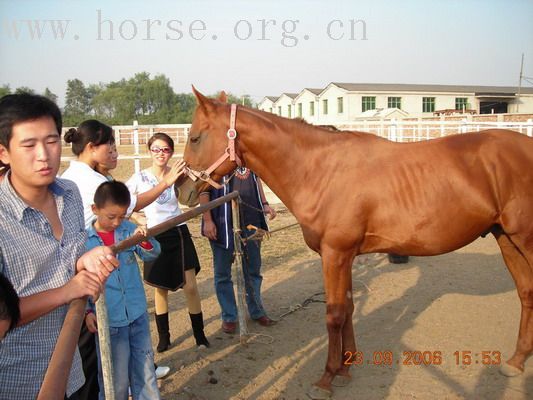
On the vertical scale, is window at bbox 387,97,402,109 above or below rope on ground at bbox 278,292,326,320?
above

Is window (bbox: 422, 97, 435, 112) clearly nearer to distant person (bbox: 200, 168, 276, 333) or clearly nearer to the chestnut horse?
distant person (bbox: 200, 168, 276, 333)

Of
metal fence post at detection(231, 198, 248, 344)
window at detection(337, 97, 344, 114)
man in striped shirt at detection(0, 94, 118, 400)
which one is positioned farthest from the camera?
window at detection(337, 97, 344, 114)

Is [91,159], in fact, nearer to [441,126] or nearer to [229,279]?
[229,279]

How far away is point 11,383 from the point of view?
53.6 inches

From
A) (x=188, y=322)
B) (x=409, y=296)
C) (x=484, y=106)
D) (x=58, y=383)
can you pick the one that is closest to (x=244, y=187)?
(x=188, y=322)

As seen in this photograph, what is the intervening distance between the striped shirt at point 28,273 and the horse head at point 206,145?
1.88 metres

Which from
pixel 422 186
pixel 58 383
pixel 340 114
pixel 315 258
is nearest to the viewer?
pixel 58 383

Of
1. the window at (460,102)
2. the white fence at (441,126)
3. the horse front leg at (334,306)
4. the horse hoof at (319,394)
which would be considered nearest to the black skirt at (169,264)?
the horse front leg at (334,306)

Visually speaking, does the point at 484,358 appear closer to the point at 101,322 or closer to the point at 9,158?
the point at 101,322

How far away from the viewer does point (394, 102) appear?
153ft

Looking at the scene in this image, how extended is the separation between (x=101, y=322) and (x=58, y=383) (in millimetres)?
646

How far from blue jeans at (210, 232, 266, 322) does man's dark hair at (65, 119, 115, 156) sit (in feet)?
5.63

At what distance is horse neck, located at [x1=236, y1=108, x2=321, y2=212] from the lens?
3.34m

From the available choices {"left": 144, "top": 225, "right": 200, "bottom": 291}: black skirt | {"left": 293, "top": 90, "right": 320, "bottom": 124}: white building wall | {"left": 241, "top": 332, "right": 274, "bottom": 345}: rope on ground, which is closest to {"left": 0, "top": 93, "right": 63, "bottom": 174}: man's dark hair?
{"left": 144, "top": 225, "right": 200, "bottom": 291}: black skirt
